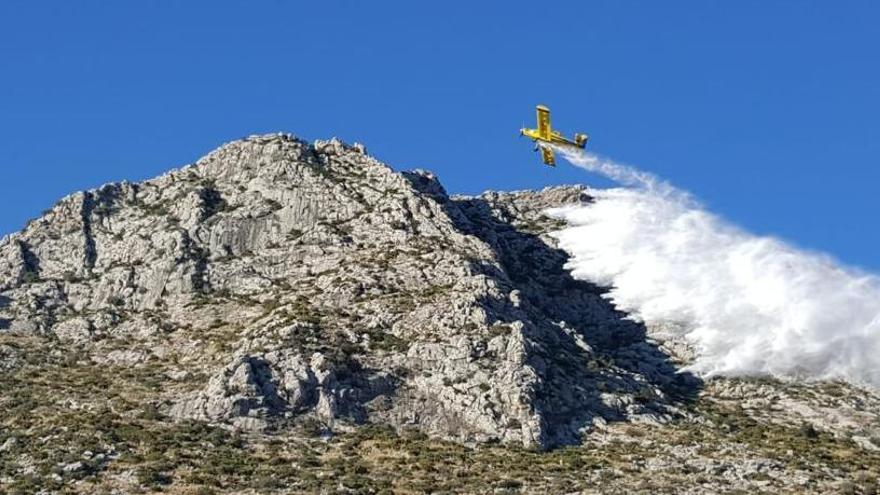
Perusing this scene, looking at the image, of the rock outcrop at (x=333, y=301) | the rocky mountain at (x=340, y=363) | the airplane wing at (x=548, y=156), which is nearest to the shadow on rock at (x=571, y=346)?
the rock outcrop at (x=333, y=301)

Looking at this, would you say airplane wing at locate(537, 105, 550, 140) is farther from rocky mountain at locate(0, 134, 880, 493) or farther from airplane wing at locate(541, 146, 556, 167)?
rocky mountain at locate(0, 134, 880, 493)

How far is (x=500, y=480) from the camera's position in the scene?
102875 millimetres

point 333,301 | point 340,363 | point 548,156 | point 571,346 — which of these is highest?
point 548,156

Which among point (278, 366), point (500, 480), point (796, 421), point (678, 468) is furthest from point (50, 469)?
point (796, 421)

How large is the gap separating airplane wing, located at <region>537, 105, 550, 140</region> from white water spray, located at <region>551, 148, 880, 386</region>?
5.27 meters

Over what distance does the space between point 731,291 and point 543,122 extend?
1592 inches

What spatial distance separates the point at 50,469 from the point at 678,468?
52764 millimetres

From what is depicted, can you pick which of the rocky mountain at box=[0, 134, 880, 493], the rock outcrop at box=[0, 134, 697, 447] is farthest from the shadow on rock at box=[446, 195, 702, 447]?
the rocky mountain at box=[0, 134, 880, 493]

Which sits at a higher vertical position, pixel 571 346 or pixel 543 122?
pixel 543 122

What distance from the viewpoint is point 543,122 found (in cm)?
14488

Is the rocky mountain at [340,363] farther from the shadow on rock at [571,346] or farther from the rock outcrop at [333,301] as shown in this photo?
the shadow on rock at [571,346]

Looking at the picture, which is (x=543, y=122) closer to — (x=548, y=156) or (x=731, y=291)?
(x=548, y=156)

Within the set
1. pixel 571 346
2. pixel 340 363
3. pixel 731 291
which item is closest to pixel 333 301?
pixel 340 363

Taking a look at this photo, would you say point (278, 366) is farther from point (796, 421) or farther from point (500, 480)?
point (796, 421)
